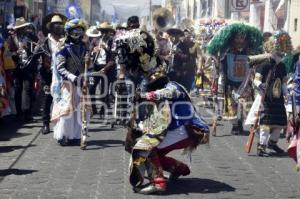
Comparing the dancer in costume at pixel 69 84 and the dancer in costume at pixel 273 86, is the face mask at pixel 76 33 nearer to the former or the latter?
the dancer in costume at pixel 69 84

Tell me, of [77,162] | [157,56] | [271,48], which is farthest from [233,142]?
[157,56]

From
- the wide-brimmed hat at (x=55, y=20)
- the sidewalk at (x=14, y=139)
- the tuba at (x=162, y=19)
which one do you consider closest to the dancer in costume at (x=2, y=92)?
the sidewalk at (x=14, y=139)

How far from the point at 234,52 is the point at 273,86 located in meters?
2.17

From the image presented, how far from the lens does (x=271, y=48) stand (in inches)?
402

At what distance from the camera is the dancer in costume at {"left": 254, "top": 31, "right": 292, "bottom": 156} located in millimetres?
10188

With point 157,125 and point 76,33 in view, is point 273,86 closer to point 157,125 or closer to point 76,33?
point 76,33

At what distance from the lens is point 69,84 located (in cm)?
1080

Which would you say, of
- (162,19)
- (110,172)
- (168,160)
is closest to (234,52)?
(110,172)

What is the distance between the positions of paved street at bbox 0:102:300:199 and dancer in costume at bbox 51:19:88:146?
28cm

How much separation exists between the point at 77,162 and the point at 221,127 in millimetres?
4866

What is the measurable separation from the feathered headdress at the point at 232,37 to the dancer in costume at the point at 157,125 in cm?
454

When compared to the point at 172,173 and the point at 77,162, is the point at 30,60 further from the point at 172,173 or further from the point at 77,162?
the point at 172,173

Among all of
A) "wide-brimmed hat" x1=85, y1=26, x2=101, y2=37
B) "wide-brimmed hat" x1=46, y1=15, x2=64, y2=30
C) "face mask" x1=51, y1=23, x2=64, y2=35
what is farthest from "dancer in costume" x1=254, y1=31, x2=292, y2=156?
"wide-brimmed hat" x1=85, y1=26, x2=101, y2=37

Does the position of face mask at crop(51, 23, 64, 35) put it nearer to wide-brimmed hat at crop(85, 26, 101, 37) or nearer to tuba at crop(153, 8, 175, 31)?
wide-brimmed hat at crop(85, 26, 101, 37)
